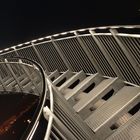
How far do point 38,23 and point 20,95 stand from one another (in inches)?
212

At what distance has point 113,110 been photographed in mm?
6082

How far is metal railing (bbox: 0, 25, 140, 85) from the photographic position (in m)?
6.54

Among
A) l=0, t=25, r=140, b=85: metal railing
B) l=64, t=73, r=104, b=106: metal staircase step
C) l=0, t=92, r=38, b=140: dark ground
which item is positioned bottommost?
l=0, t=92, r=38, b=140: dark ground

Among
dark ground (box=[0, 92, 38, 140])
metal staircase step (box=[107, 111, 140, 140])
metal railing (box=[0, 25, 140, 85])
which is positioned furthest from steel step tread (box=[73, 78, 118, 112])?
dark ground (box=[0, 92, 38, 140])

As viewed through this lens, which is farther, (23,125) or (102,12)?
(102,12)

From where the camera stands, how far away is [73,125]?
4645 millimetres

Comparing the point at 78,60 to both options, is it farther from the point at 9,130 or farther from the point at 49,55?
the point at 9,130

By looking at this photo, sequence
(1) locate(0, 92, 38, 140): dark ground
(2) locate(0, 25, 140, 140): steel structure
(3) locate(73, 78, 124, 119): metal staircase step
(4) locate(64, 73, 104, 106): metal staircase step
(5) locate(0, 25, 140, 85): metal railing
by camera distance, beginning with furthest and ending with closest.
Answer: (1) locate(0, 92, 38, 140): dark ground → (4) locate(64, 73, 104, 106): metal staircase step → (3) locate(73, 78, 124, 119): metal staircase step → (5) locate(0, 25, 140, 85): metal railing → (2) locate(0, 25, 140, 140): steel structure

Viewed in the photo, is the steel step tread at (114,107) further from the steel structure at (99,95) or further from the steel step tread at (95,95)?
the steel step tread at (95,95)

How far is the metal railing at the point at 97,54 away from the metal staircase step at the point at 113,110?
0.45 m

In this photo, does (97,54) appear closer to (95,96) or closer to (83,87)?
(83,87)

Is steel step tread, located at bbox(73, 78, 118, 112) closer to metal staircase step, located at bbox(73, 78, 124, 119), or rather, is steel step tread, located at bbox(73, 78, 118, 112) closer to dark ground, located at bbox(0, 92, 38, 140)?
metal staircase step, located at bbox(73, 78, 124, 119)

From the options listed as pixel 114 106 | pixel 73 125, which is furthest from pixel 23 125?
pixel 73 125

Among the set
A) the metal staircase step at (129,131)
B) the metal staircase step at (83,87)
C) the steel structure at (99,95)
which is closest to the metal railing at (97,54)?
the steel structure at (99,95)
